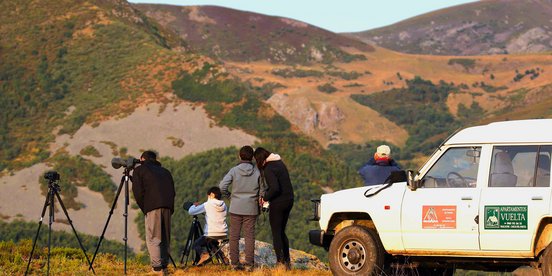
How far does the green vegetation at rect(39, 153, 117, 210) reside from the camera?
7994 cm

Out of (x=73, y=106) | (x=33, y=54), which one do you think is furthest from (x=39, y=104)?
(x=33, y=54)

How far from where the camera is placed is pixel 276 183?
1792 centimetres

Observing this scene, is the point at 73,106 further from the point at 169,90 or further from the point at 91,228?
the point at 91,228

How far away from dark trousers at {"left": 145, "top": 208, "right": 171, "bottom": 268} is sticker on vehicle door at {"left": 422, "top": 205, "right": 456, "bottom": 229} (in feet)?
15.6

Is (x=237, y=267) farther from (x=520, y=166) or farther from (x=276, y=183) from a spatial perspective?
(x=520, y=166)

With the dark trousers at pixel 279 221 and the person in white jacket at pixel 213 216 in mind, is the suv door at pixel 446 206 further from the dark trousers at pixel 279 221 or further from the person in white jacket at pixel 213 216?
the person in white jacket at pixel 213 216

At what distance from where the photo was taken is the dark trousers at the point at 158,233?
57.3 ft

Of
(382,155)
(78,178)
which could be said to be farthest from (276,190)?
(78,178)

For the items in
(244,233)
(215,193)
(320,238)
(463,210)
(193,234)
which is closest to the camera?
(463,210)

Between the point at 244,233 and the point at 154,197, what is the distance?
1803mm

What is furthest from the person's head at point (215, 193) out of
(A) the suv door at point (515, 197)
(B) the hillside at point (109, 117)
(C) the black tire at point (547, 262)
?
(B) the hillside at point (109, 117)

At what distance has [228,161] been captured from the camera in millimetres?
84438

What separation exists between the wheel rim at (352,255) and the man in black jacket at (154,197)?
3242 mm

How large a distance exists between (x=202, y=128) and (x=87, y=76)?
2168 cm
